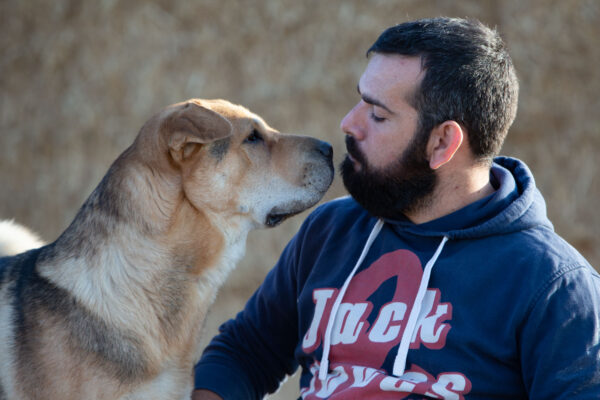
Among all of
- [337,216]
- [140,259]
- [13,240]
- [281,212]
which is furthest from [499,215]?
[13,240]

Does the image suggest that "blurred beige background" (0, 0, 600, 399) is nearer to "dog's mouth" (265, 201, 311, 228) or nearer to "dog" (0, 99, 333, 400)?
"dog's mouth" (265, 201, 311, 228)

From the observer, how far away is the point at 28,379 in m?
2.10

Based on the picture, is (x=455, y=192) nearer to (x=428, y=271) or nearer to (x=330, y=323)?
(x=428, y=271)

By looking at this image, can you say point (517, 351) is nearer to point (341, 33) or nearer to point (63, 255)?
point (63, 255)

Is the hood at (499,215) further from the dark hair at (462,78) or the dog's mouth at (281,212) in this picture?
the dog's mouth at (281,212)

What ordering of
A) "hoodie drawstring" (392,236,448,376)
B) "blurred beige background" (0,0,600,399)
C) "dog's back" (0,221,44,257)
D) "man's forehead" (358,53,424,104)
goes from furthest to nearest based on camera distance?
"blurred beige background" (0,0,600,399)
"dog's back" (0,221,44,257)
"man's forehead" (358,53,424,104)
"hoodie drawstring" (392,236,448,376)

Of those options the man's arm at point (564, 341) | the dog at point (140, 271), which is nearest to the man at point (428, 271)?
the man's arm at point (564, 341)

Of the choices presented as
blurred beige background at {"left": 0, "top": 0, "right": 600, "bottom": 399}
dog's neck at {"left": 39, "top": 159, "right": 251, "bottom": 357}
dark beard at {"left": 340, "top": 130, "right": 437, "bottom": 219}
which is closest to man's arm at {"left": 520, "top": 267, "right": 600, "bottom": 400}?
dark beard at {"left": 340, "top": 130, "right": 437, "bottom": 219}

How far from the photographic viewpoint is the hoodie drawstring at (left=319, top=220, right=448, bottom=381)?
2.13 metres

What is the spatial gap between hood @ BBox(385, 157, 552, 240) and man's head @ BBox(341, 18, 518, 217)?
0.11 meters

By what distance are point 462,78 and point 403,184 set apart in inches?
16.2

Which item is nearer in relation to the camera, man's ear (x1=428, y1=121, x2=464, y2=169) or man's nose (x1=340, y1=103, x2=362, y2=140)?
man's ear (x1=428, y1=121, x2=464, y2=169)

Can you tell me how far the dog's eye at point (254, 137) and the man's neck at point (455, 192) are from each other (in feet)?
2.19

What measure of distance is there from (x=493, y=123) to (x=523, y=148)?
95.5 inches
